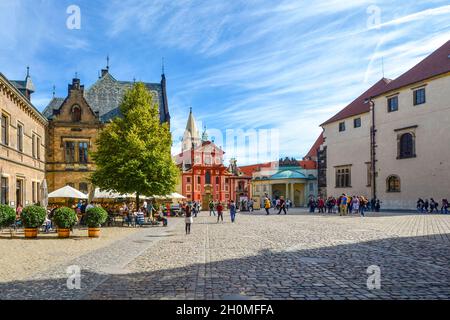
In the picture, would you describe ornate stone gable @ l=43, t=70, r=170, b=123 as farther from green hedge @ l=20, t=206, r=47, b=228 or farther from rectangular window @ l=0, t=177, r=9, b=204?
green hedge @ l=20, t=206, r=47, b=228

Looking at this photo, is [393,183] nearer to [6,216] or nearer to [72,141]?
[72,141]

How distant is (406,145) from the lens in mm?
41062

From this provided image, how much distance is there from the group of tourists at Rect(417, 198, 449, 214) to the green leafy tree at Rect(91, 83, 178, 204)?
22148mm

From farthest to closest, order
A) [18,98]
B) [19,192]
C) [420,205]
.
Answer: [420,205], [19,192], [18,98]

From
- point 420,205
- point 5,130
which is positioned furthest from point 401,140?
point 5,130

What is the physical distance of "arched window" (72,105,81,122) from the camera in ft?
136

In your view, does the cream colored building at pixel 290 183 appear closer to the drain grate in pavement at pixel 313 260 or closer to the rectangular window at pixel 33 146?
the rectangular window at pixel 33 146

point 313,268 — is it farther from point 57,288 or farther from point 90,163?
point 90,163

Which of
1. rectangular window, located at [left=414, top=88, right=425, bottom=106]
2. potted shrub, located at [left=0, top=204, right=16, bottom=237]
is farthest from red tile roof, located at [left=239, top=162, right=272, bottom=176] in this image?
potted shrub, located at [left=0, top=204, right=16, bottom=237]

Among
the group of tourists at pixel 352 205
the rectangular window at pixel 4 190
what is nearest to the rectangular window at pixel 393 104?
the group of tourists at pixel 352 205

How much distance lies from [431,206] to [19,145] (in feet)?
110

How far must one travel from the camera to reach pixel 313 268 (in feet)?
31.8
